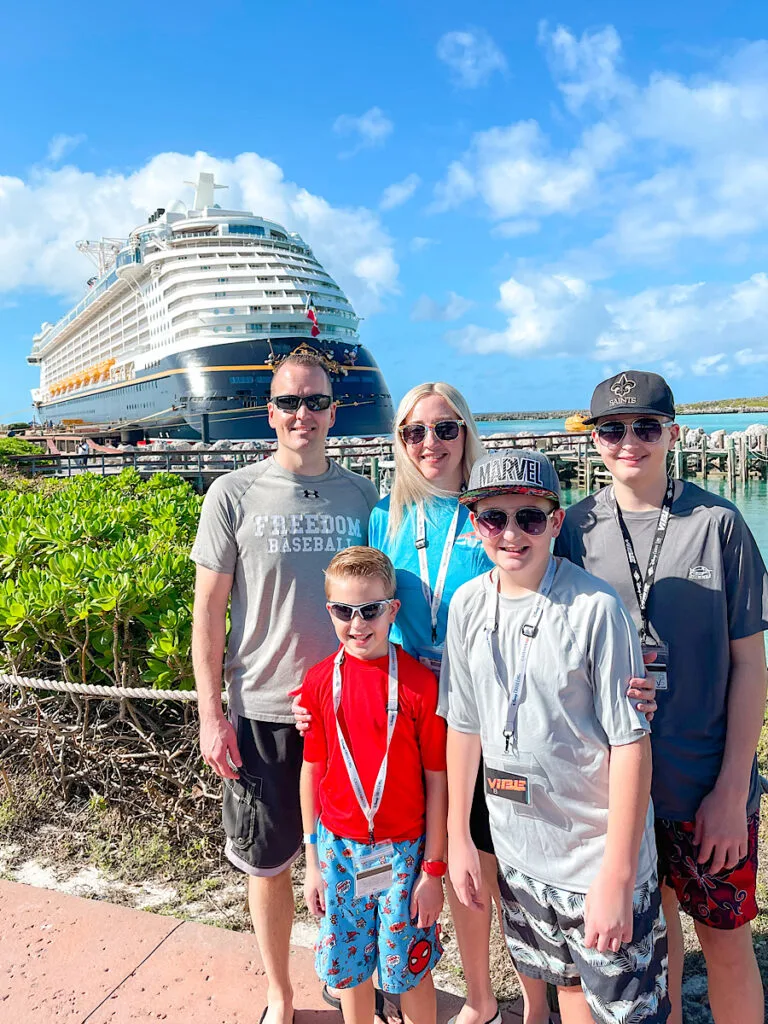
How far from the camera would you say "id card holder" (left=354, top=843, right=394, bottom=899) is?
1.90 meters

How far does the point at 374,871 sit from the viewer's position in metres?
1.91

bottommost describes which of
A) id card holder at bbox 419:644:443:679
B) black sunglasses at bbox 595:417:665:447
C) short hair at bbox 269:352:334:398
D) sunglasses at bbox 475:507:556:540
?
id card holder at bbox 419:644:443:679

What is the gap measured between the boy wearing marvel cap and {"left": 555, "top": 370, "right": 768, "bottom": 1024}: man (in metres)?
0.19

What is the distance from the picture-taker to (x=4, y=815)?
3.21 m

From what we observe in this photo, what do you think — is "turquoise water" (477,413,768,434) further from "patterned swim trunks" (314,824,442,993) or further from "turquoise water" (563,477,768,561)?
"patterned swim trunks" (314,824,442,993)

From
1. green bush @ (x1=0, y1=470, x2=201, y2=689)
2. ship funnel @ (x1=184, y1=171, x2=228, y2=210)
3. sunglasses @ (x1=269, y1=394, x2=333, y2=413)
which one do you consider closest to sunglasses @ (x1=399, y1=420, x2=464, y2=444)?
sunglasses @ (x1=269, y1=394, x2=333, y2=413)

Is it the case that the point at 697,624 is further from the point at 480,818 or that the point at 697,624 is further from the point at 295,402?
the point at 295,402

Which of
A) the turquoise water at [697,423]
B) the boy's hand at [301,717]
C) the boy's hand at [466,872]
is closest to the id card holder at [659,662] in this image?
the boy's hand at [466,872]

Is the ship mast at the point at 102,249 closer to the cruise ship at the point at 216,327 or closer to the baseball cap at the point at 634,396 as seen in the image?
the cruise ship at the point at 216,327

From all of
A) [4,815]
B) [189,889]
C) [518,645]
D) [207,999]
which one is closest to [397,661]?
[518,645]

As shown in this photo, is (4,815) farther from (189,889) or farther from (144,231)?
(144,231)

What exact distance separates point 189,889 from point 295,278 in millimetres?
37878

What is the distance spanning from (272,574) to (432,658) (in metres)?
0.58

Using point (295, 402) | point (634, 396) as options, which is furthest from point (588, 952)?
point (295, 402)
